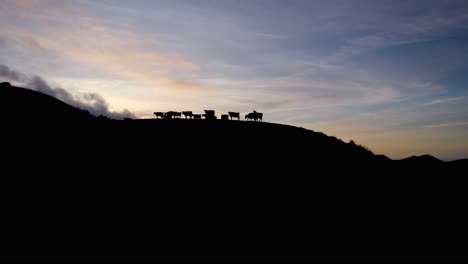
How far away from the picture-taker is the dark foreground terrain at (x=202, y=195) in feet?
61.5

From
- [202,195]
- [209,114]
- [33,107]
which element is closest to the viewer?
[202,195]

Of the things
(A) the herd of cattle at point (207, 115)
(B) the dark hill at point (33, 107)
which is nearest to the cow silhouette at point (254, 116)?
(A) the herd of cattle at point (207, 115)

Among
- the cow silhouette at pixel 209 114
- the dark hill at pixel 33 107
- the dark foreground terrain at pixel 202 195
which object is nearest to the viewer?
the dark foreground terrain at pixel 202 195

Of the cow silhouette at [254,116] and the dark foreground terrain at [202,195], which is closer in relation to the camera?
the dark foreground terrain at [202,195]

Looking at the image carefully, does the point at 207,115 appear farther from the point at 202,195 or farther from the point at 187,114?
the point at 202,195

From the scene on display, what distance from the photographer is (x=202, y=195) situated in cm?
2445

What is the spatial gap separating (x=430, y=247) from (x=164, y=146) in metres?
23.4

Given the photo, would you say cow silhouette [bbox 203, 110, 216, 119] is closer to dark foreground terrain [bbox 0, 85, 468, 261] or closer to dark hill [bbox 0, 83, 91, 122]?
dark foreground terrain [bbox 0, 85, 468, 261]

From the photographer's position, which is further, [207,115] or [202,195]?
[207,115]

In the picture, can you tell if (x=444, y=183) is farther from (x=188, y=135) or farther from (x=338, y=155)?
(x=188, y=135)

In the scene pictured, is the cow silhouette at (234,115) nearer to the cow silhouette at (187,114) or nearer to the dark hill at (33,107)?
the cow silhouette at (187,114)

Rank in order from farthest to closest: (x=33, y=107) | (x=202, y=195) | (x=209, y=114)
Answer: (x=209, y=114)
(x=33, y=107)
(x=202, y=195)

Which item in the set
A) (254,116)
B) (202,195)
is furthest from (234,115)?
(202,195)

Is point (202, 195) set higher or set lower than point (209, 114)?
lower
